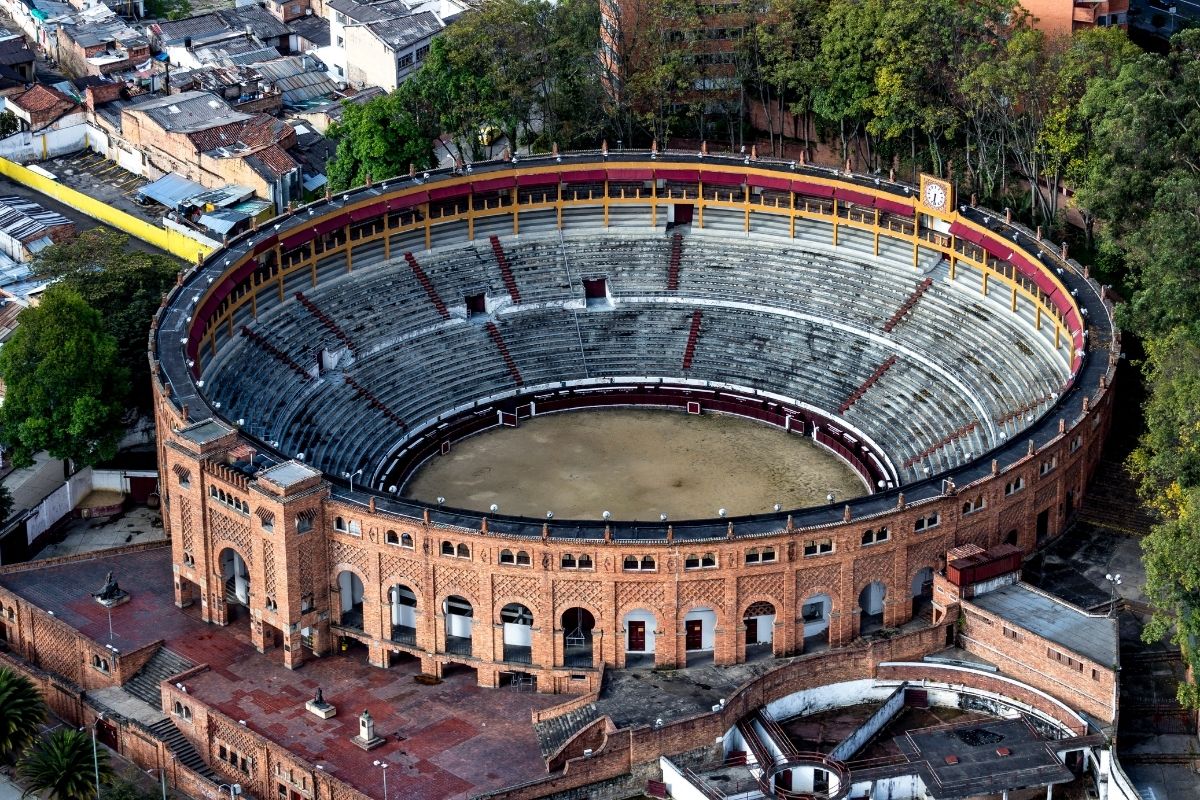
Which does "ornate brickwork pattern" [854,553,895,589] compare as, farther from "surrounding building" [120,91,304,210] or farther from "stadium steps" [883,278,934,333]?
"surrounding building" [120,91,304,210]

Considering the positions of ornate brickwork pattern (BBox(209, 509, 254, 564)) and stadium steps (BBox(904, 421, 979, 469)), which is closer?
ornate brickwork pattern (BBox(209, 509, 254, 564))

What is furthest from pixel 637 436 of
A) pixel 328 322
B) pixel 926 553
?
pixel 926 553

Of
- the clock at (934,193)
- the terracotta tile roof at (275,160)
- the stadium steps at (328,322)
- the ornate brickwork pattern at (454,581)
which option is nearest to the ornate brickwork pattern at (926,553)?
the ornate brickwork pattern at (454,581)

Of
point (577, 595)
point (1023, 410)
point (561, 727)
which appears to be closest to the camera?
point (561, 727)

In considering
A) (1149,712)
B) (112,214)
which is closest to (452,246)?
(112,214)

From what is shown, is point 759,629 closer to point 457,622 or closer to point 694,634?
point 694,634

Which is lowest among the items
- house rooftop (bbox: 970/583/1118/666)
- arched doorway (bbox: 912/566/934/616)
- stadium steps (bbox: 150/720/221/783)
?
stadium steps (bbox: 150/720/221/783)

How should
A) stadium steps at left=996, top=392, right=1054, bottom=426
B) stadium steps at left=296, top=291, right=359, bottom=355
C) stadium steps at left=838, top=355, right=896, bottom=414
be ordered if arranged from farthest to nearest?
stadium steps at left=296, top=291, right=359, bottom=355 < stadium steps at left=838, top=355, right=896, bottom=414 < stadium steps at left=996, top=392, right=1054, bottom=426

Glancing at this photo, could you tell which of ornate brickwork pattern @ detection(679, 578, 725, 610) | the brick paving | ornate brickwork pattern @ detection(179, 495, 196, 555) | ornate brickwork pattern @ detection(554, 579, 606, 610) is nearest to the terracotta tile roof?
the brick paving
